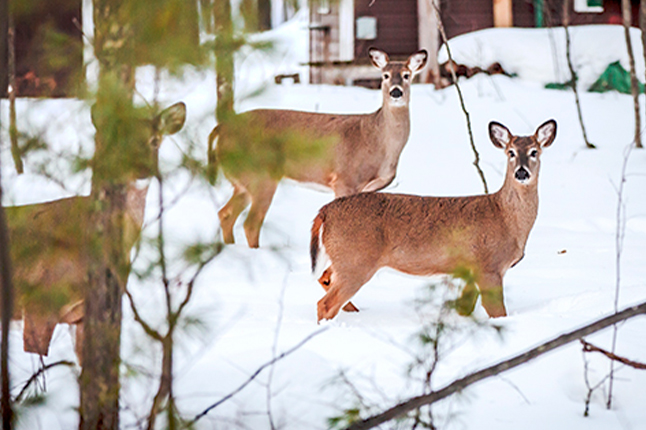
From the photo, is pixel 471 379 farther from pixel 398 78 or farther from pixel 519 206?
pixel 398 78

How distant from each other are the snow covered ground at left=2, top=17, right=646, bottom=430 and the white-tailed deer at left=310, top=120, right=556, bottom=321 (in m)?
0.23

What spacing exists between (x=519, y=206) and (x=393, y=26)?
1117cm

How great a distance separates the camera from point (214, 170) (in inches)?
100

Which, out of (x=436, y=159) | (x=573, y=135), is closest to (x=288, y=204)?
(x=436, y=159)

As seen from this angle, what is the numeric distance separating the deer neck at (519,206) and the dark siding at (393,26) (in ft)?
35.4

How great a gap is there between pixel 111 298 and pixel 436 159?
8770mm

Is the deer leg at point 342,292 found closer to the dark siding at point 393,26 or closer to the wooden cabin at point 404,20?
the wooden cabin at point 404,20

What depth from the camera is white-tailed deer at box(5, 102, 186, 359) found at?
2.53m

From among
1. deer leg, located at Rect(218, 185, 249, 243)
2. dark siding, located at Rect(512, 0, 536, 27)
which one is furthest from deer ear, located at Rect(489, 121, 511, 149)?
dark siding, located at Rect(512, 0, 536, 27)

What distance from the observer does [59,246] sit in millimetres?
3188

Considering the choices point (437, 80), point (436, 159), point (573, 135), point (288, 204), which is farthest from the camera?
point (437, 80)

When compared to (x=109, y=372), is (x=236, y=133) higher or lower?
higher

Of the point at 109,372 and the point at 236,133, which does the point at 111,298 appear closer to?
the point at 109,372

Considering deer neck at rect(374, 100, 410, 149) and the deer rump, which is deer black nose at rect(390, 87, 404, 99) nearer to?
deer neck at rect(374, 100, 410, 149)
